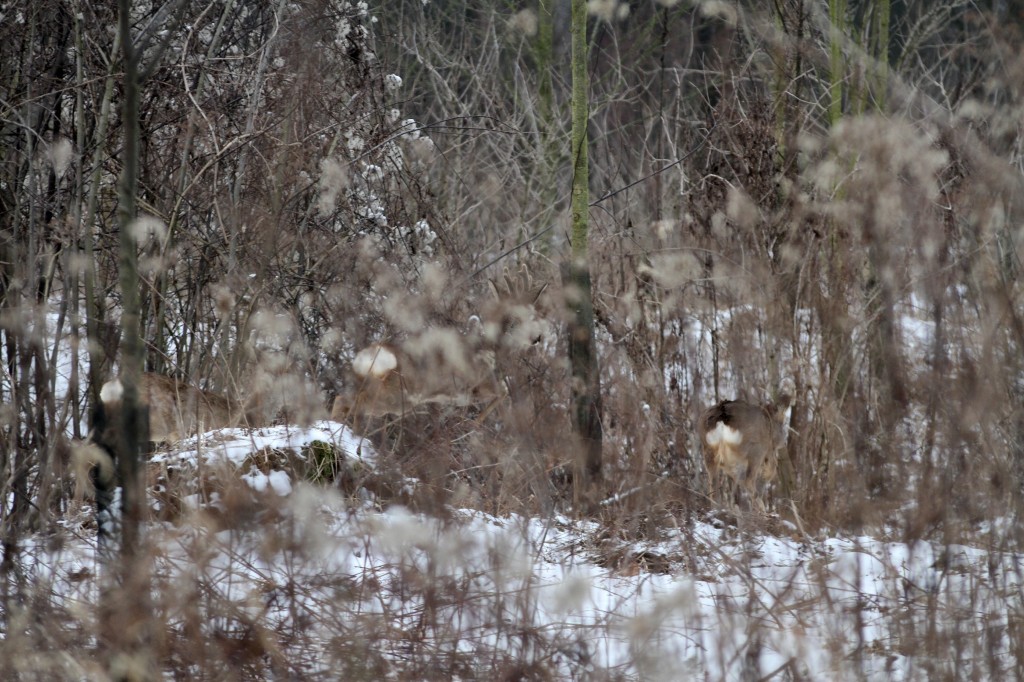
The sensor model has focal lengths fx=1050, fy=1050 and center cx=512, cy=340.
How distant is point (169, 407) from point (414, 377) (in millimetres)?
1294

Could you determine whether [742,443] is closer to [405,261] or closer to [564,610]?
[564,610]

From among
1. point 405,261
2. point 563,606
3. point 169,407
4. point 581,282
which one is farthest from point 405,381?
point 563,606

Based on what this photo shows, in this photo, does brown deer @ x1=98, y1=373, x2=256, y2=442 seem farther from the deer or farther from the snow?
the snow

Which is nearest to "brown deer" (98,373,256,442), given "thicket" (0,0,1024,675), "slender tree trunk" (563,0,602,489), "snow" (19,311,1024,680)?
"thicket" (0,0,1024,675)

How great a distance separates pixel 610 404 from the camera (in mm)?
6160

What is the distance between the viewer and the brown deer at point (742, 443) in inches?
221

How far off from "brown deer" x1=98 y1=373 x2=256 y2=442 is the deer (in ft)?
1.99

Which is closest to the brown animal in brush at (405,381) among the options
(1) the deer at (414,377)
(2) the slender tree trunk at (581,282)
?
(1) the deer at (414,377)

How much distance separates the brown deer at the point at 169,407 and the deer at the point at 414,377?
608mm

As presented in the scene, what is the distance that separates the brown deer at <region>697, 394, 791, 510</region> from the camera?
18.4 feet

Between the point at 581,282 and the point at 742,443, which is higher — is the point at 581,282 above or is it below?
above

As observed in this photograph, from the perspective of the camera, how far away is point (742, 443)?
562cm

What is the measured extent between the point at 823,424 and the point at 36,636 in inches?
169

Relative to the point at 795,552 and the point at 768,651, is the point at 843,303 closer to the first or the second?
the point at 795,552
